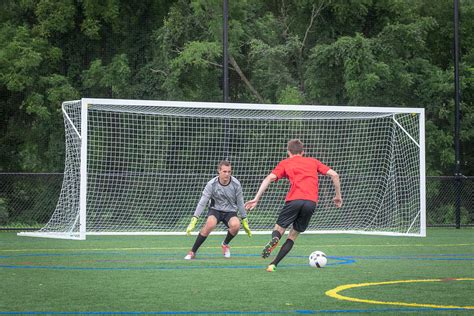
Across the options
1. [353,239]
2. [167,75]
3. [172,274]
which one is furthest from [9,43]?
[172,274]

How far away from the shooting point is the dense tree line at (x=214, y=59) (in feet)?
112

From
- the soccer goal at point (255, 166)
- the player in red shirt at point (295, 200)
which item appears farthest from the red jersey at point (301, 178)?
the soccer goal at point (255, 166)

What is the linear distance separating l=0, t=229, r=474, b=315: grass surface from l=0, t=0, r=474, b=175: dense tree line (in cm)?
1547

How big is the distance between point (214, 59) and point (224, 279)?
2349cm

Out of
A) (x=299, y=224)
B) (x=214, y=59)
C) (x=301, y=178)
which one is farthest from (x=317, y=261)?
(x=214, y=59)

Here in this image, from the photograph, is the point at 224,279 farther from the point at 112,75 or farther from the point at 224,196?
the point at 112,75

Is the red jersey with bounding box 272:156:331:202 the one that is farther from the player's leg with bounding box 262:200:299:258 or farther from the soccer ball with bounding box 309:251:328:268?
the soccer ball with bounding box 309:251:328:268

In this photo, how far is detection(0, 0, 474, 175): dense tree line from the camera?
112ft

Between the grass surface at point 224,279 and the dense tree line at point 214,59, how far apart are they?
15466 mm

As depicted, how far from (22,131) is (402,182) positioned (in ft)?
54.1

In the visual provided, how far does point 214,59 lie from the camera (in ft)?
114

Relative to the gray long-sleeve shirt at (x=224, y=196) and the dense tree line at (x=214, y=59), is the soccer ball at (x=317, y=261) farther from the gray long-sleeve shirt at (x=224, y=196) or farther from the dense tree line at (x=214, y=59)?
the dense tree line at (x=214, y=59)

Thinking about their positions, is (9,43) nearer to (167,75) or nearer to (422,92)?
(167,75)

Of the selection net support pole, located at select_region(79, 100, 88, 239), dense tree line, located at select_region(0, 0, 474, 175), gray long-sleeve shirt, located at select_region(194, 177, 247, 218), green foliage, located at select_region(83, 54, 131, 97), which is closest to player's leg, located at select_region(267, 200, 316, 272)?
gray long-sleeve shirt, located at select_region(194, 177, 247, 218)
